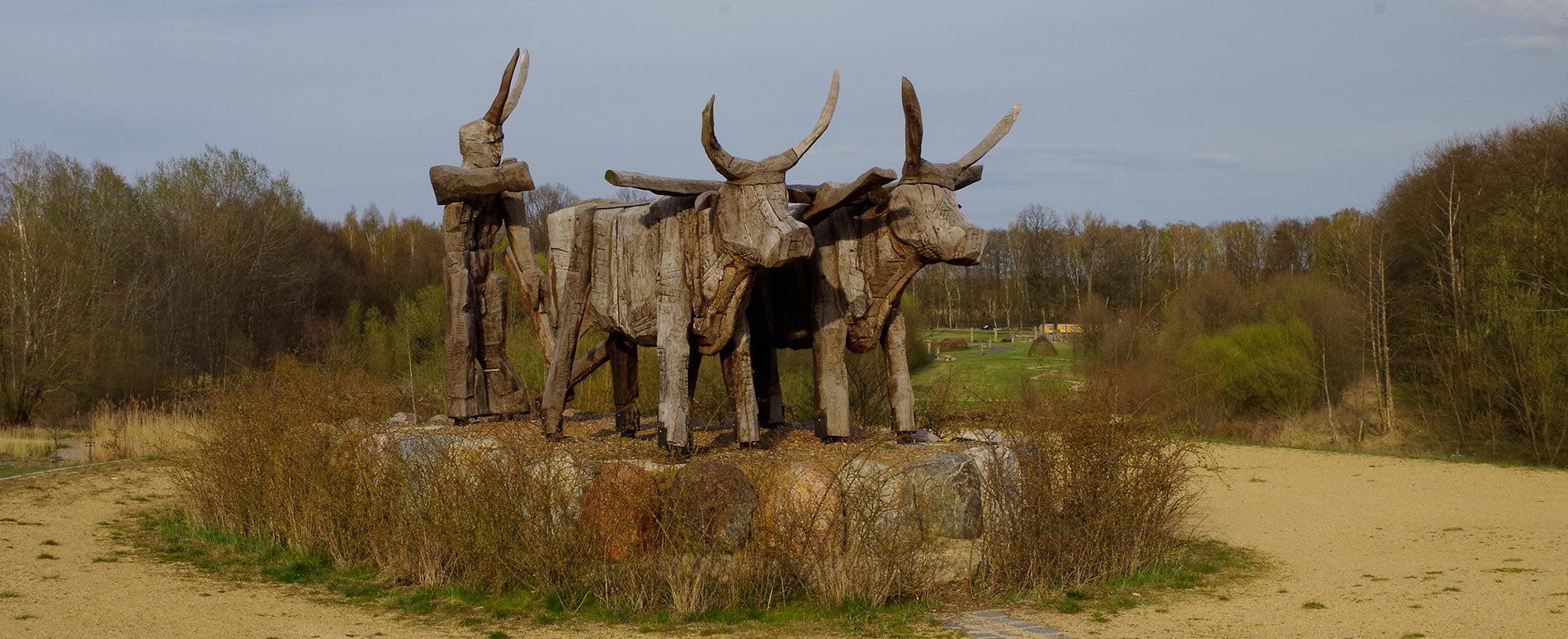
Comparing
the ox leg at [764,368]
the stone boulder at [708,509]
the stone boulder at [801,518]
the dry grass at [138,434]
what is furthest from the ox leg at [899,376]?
the dry grass at [138,434]

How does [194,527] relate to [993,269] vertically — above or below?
below

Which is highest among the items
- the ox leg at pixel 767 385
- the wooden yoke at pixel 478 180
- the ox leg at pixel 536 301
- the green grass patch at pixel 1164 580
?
the wooden yoke at pixel 478 180

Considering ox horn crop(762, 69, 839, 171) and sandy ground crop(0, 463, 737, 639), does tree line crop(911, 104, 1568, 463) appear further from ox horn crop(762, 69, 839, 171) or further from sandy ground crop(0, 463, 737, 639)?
sandy ground crop(0, 463, 737, 639)

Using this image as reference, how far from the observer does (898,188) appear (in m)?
8.70

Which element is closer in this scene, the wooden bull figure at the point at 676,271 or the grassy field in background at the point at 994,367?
the wooden bull figure at the point at 676,271

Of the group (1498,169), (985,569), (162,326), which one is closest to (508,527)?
(985,569)

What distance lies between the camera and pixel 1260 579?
8195 millimetres

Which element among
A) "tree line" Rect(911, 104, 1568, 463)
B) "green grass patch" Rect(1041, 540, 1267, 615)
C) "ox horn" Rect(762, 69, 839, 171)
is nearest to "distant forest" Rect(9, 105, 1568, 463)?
"tree line" Rect(911, 104, 1568, 463)

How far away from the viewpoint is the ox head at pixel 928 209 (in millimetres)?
8375

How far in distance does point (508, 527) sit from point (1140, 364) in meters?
16.2

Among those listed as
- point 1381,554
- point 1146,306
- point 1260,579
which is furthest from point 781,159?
point 1146,306

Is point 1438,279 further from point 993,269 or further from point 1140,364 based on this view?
point 993,269

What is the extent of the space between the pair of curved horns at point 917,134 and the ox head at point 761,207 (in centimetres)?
54

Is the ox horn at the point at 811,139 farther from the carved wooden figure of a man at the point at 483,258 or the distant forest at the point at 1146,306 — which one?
the distant forest at the point at 1146,306
